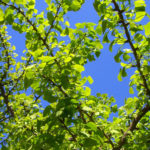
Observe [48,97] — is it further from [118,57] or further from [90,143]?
[118,57]

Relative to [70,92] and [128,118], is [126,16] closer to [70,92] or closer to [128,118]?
[70,92]

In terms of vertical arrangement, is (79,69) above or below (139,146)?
above

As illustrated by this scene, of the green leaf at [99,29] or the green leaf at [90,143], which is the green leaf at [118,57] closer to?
the green leaf at [99,29]

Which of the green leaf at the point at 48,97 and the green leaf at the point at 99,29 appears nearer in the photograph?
the green leaf at the point at 48,97

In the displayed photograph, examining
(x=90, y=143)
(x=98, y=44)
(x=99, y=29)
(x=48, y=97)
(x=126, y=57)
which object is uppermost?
(x=98, y=44)

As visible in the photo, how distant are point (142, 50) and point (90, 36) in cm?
84

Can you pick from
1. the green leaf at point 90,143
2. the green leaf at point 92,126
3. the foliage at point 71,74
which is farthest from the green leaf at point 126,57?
the green leaf at point 90,143

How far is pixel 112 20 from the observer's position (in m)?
2.40

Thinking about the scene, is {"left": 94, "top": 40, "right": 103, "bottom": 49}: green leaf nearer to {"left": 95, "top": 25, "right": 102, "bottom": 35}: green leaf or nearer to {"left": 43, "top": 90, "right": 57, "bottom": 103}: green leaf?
{"left": 95, "top": 25, "right": 102, "bottom": 35}: green leaf

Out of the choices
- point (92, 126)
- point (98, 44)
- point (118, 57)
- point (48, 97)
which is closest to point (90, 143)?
point (92, 126)

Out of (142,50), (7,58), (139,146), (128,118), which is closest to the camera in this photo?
(142,50)

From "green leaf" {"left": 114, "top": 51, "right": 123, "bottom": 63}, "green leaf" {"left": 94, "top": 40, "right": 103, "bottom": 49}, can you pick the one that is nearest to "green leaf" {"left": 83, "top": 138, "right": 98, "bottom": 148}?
"green leaf" {"left": 114, "top": 51, "right": 123, "bottom": 63}

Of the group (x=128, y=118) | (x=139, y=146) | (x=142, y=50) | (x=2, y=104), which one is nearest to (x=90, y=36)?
(x=142, y=50)

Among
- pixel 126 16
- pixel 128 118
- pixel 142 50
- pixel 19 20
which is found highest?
pixel 19 20
